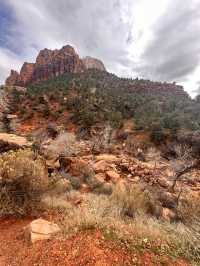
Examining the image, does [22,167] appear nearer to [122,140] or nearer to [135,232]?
[135,232]

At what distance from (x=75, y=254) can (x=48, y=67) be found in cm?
9579

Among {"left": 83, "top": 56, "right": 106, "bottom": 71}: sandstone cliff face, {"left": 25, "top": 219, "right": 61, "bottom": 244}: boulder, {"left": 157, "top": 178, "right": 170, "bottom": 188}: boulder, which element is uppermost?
{"left": 83, "top": 56, "right": 106, "bottom": 71}: sandstone cliff face

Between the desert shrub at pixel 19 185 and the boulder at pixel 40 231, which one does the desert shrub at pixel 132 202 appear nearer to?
the boulder at pixel 40 231

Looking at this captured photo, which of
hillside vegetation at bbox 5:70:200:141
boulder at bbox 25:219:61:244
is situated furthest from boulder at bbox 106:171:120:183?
hillside vegetation at bbox 5:70:200:141

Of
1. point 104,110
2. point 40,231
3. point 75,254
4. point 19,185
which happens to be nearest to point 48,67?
point 104,110

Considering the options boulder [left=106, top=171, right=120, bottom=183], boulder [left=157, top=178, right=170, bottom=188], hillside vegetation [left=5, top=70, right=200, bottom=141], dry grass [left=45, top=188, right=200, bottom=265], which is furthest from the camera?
hillside vegetation [left=5, top=70, right=200, bottom=141]

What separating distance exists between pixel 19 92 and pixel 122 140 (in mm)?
26072

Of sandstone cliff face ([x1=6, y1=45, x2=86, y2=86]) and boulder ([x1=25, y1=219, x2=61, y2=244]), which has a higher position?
sandstone cliff face ([x1=6, y1=45, x2=86, y2=86])

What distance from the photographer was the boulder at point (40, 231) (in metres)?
3.48

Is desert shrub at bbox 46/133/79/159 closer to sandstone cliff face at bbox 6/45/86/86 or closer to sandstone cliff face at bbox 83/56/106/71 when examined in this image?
sandstone cliff face at bbox 6/45/86/86

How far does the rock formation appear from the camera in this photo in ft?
292

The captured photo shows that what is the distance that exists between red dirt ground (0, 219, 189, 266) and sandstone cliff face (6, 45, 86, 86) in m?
86.6

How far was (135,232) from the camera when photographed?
3.49 meters

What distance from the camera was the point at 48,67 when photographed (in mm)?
90375
